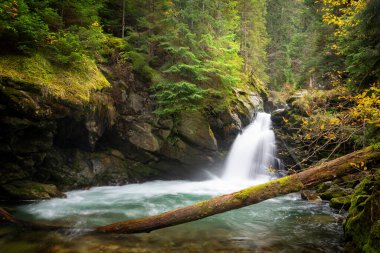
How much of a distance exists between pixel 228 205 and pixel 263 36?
30697mm

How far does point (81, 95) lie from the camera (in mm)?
10141

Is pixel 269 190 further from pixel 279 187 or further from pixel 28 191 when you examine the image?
pixel 28 191

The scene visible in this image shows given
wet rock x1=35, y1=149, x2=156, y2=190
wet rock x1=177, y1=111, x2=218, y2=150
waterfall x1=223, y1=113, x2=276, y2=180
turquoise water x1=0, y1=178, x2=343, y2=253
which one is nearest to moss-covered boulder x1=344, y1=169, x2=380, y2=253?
turquoise water x1=0, y1=178, x2=343, y2=253

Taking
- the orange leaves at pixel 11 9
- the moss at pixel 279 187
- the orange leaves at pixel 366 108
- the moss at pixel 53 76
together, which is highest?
the orange leaves at pixel 11 9

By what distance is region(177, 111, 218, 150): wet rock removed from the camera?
14.0 m

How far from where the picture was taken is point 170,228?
24.8 feet

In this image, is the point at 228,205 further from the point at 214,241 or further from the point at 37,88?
the point at 37,88

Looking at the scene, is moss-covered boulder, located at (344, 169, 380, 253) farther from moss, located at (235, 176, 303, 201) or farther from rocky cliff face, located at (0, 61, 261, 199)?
rocky cliff face, located at (0, 61, 261, 199)

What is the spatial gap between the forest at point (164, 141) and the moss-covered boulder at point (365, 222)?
4 centimetres

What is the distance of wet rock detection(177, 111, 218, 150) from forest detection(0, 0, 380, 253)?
58mm

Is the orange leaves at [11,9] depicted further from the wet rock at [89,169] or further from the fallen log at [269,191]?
the fallen log at [269,191]

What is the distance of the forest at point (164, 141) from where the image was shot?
20.3 ft

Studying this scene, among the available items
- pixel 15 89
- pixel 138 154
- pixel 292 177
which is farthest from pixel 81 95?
pixel 292 177

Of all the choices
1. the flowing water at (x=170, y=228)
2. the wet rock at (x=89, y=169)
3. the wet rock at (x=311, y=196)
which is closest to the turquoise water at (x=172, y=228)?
the flowing water at (x=170, y=228)
